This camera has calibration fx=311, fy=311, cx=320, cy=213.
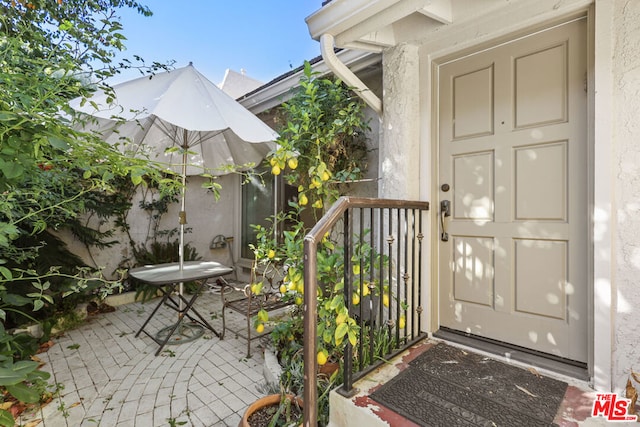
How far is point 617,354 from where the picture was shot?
1761 mm

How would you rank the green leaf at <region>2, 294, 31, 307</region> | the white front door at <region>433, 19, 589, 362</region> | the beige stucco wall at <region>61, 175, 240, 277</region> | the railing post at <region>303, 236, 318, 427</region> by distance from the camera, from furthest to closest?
the beige stucco wall at <region>61, 175, 240, 277</region>
the white front door at <region>433, 19, 589, 362</region>
the railing post at <region>303, 236, 318, 427</region>
the green leaf at <region>2, 294, 31, 307</region>

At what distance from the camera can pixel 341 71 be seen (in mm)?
2527

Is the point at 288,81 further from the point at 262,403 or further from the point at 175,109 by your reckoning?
the point at 262,403

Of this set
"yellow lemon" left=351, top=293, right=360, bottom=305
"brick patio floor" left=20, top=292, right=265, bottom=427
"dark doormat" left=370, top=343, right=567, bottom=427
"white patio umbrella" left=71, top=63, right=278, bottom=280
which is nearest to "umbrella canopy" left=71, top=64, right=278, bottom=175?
"white patio umbrella" left=71, top=63, right=278, bottom=280

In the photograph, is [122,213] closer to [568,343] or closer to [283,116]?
[283,116]

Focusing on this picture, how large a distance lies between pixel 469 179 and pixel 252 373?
7.86 ft

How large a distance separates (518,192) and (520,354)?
113 centimetres

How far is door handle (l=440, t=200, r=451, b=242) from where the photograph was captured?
2518 mm

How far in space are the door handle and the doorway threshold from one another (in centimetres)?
75

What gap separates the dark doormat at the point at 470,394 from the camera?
158 cm

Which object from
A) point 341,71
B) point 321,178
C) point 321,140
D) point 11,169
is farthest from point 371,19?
point 11,169

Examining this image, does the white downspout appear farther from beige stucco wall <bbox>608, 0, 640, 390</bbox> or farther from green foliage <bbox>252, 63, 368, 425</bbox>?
beige stucco wall <bbox>608, 0, 640, 390</bbox>

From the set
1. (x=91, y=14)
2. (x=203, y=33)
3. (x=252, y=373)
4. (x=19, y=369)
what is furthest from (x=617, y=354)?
(x=203, y=33)

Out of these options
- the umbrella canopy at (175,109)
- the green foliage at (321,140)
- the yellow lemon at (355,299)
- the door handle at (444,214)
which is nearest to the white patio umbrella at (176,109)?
the umbrella canopy at (175,109)
